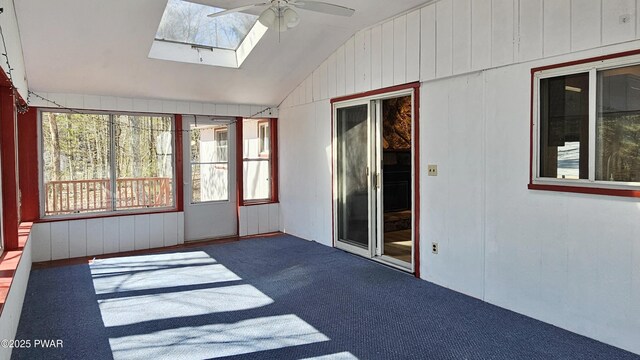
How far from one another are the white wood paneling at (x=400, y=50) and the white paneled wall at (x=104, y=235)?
3771mm

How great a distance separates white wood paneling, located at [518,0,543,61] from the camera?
10.5ft

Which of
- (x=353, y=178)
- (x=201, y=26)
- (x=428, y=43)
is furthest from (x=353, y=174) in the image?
(x=201, y=26)

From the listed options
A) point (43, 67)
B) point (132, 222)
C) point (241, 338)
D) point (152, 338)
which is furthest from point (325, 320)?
point (43, 67)

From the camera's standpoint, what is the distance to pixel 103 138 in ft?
18.6

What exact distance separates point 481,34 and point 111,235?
5.18 metres

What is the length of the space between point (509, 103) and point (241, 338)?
9.38 feet

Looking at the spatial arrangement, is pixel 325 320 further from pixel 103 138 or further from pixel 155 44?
pixel 103 138

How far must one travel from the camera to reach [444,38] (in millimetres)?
3965

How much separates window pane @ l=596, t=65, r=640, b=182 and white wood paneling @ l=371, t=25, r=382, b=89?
7.73 ft

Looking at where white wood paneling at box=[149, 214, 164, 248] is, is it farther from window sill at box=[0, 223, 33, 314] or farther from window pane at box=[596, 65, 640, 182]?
window pane at box=[596, 65, 640, 182]

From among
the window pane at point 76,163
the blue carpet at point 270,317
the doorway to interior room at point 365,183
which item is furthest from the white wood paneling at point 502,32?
the window pane at point 76,163

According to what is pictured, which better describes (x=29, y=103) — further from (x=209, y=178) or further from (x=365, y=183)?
(x=365, y=183)

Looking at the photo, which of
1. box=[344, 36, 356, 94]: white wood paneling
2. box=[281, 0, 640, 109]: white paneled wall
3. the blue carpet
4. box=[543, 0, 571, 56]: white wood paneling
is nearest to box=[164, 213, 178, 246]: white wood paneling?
the blue carpet

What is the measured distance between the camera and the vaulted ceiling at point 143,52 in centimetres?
386
